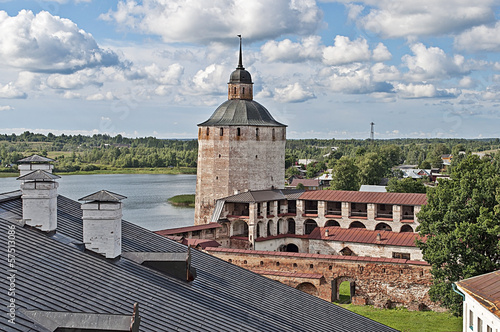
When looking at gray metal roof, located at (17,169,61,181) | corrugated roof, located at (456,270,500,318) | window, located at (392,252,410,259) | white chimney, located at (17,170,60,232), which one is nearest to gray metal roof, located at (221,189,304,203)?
window, located at (392,252,410,259)

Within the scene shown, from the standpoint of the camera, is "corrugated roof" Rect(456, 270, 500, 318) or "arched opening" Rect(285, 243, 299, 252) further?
"arched opening" Rect(285, 243, 299, 252)

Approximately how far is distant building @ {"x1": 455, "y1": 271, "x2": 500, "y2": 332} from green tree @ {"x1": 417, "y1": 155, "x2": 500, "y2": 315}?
5321 mm

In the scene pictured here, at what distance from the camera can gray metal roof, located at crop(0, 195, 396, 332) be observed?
5.75m

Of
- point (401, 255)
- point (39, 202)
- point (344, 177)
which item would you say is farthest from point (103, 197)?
point (344, 177)

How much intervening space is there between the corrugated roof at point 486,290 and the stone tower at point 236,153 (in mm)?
18858

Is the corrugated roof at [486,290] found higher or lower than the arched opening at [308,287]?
higher

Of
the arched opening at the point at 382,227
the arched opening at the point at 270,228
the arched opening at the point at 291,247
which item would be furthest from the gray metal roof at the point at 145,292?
the arched opening at the point at 382,227

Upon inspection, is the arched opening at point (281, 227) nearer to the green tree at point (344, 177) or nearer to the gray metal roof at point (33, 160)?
the gray metal roof at point (33, 160)

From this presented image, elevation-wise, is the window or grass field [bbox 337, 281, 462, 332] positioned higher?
the window

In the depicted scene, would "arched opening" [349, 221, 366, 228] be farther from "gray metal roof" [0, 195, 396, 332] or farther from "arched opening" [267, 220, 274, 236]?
"gray metal roof" [0, 195, 396, 332]

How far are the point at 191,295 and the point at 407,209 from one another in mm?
→ 24081

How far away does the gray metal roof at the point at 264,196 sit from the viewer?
91.7 ft

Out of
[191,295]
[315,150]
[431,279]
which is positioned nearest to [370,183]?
[431,279]

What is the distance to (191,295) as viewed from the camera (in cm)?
706
